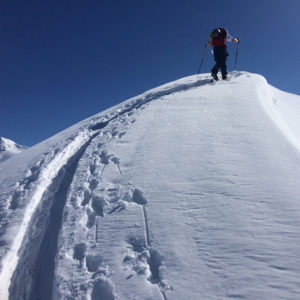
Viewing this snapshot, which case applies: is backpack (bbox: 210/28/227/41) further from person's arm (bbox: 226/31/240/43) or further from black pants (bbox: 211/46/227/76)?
black pants (bbox: 211/46/227/76)

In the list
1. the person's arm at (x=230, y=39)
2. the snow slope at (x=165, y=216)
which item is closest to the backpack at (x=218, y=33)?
the person's arm at (x=230, y=39)

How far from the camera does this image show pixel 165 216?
3.35 meters

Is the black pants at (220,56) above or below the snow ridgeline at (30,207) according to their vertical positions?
above

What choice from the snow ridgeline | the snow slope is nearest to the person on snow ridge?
the snow slope

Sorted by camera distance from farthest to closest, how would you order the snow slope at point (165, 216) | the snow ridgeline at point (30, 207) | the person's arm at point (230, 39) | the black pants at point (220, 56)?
the person's arm at point (230, 39) → the black pants at point (220, 56) → the snow ridgeline at point (30, 207) → the snow slope at point (165, 216)

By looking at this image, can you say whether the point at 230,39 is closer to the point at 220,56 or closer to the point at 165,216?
the point at 220,56

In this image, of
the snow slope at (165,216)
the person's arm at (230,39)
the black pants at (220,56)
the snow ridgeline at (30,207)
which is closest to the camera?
the snow slope at (165,216)

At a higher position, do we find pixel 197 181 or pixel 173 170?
pixel 173 170

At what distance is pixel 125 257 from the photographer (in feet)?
9.58

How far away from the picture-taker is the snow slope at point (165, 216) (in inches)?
99.9

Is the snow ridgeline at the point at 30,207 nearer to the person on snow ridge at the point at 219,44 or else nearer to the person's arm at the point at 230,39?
the person on snow ridge at the point at 219,44

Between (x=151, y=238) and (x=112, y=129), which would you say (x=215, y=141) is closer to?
(x=151, y=238)

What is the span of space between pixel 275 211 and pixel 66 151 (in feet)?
18.5

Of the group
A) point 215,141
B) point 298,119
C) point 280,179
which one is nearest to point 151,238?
point 280,179
